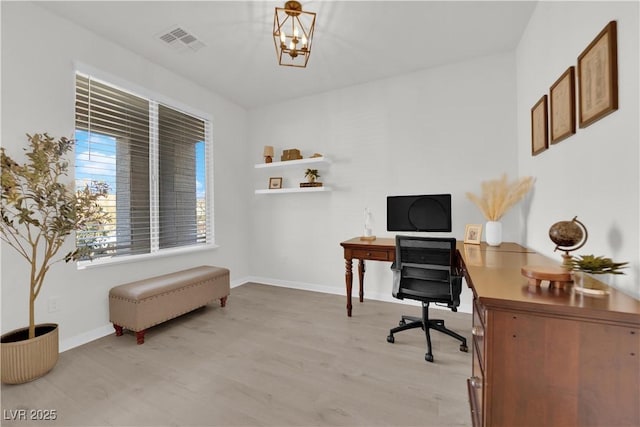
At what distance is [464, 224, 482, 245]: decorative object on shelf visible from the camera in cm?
256

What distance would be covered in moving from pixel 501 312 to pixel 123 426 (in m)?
1.96

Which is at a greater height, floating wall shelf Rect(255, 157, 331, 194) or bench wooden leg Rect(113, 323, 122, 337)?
floating wall shelf Rect(255, 157, 331, 194)

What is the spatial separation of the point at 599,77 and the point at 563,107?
42 cm

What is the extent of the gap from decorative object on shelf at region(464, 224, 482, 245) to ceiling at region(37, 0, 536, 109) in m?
1.82

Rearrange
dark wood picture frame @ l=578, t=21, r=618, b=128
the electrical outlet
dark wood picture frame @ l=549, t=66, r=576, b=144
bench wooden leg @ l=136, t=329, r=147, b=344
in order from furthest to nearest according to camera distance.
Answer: bench wooden leg @ l=136, t=329, r=147, b=344 → the electrical outlet → dark wood picture frame @ l=549, t=66, r=576, b=144 → dark wood picture frame @ l=578, t=21, r=618, b=128

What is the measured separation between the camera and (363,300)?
3439 millimetres

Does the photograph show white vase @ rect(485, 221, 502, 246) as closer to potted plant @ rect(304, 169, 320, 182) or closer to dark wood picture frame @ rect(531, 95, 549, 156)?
dark wood picture frame @ rect(531, 95, 549, 156)

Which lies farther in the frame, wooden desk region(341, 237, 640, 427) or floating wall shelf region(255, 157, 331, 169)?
floating wall shelf region(255, 157, 331, 169)

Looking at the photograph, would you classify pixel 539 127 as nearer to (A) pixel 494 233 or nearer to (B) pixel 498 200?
(B) pixel 498 200

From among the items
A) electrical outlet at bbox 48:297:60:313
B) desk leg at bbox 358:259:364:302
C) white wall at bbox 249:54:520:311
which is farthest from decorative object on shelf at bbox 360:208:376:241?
electrical outlet at bbox 48:297:60:313

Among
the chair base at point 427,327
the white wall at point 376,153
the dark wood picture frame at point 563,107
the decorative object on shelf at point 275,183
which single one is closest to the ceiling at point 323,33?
the white wall at point 376,153

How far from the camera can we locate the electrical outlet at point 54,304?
221 cm

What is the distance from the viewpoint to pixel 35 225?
1842mm

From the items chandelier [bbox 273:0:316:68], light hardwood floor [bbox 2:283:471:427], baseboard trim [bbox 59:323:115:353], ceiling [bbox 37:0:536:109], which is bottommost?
light hardwood floor [bbox 2:283:471:427]
